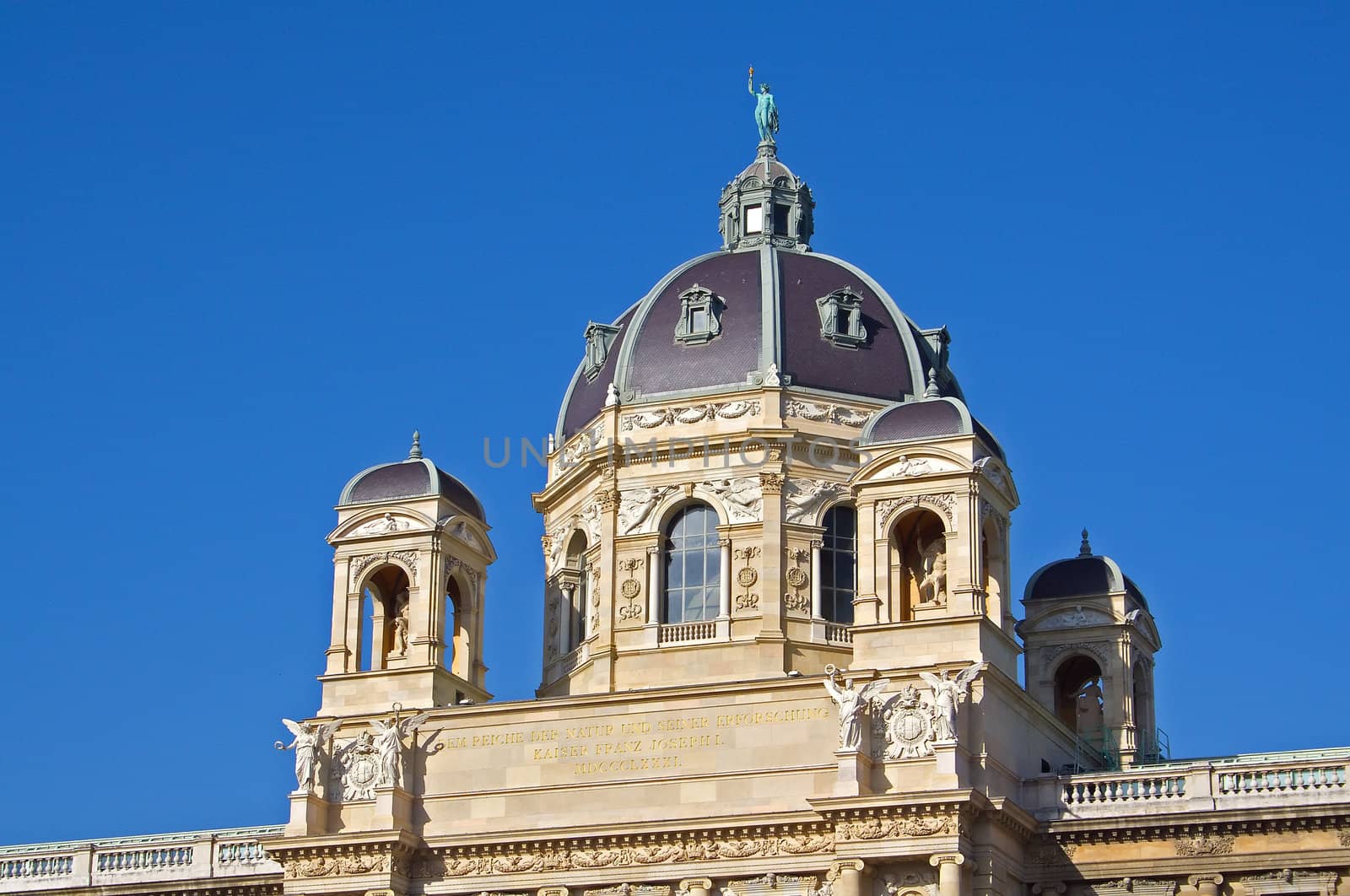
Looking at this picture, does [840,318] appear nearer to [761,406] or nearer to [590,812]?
[761,406]

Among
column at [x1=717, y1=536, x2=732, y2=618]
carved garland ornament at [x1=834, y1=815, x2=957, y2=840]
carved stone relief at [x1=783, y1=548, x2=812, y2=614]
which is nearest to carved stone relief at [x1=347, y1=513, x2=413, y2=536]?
column at [x1=717, y1=536, x2=732, y2=618]

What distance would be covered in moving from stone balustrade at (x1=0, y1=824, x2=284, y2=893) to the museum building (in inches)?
3.2

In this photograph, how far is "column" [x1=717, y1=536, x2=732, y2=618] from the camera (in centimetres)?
6531

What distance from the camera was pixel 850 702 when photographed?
185ft

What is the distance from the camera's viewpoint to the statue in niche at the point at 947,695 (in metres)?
55.8

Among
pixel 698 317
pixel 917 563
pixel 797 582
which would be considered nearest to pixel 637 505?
pixel 797 582

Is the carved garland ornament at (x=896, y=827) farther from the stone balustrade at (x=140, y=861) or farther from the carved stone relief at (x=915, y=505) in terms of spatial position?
the stone balustrade at (x=140, y=861)

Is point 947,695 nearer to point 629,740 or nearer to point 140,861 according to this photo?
point 629,740

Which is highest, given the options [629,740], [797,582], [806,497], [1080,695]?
[806,497]

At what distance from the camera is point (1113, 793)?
57.8 meters

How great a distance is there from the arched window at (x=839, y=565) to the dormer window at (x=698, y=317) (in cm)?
593

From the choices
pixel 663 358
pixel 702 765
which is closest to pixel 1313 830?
pixel 702 765

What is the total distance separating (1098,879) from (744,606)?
12253mm

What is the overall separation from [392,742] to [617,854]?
5864mm
